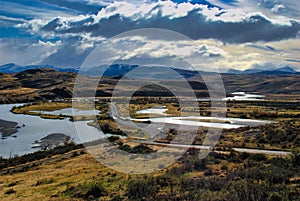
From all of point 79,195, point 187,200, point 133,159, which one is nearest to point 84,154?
point 133,159

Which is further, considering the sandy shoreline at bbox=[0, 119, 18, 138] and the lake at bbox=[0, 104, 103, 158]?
the sandy shoreline at bbox=[0, 119, 18, 138]

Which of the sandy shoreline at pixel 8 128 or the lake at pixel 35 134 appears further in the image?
the sandy shoreline at pixel 8 128

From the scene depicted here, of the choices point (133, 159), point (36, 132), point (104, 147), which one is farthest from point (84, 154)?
point (36, 132)

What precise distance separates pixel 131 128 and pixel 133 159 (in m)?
29.8

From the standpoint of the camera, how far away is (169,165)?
25.6m

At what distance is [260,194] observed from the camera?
13977 millimetres

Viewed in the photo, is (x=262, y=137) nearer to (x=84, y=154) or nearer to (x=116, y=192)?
(x=84, y=154)

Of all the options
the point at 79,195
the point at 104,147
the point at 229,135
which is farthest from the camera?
the point at 229,135

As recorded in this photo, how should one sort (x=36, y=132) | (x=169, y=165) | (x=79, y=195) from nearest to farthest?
(x=79, y=195), (x=169, y=165), (x=36, y=132)

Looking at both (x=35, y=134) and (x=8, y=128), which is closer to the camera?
(x=35, y=134)

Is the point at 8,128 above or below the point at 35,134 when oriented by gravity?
above

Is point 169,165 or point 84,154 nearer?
point 169,165

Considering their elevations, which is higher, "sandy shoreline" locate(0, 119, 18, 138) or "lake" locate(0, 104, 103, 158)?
"sandy shoreline" locate(0, 119, 18, 138)

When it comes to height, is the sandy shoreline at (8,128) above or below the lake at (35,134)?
above
